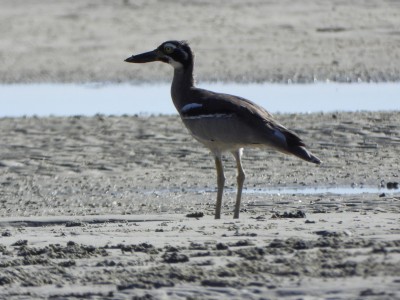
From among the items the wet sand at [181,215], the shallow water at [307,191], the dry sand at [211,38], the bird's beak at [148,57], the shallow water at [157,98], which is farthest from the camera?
the dry sand at [211,38]

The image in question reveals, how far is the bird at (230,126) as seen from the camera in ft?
32.5

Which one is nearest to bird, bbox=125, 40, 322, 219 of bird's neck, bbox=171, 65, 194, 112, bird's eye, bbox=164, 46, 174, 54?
bird's neck, bbox=171, 65, 194, 112

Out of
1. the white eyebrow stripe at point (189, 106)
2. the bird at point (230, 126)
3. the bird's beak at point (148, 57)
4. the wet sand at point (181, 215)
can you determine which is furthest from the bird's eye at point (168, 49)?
the wet sand at point (181, 215)

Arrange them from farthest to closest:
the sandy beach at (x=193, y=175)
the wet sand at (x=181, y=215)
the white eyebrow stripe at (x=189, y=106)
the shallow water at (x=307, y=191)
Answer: the shallow water at (x=307, y=191)
the white eyebrow stripe at (x=189, y=106)
the sandy beach at (x=193, y=175)
the wet sand at (x=181, y=215)

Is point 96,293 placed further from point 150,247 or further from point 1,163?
point 1,163

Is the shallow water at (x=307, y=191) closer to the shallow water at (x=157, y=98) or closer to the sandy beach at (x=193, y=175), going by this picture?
the sandy beach at (x=193, y=175)

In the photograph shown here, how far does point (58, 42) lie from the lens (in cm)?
2312

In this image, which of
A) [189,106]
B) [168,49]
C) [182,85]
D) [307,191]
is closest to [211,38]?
[307,191]

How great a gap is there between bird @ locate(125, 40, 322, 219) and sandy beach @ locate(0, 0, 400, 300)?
0.45 meters

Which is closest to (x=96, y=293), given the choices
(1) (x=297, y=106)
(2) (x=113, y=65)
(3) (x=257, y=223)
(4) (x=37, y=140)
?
(3) (x=257, y=223)

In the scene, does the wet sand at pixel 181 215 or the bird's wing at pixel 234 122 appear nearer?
the wet sand at pixel 181 215

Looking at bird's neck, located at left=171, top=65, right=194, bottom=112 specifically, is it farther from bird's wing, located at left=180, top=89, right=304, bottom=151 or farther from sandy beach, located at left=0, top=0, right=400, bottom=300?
sandy beach, located at left=0, top=0, right=400, bottom=300

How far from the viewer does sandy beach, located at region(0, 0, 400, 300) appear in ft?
22.1

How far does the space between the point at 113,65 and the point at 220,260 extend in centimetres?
1459
